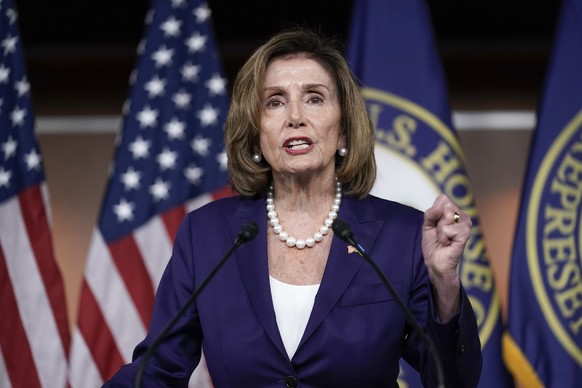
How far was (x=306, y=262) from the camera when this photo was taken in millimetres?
2156

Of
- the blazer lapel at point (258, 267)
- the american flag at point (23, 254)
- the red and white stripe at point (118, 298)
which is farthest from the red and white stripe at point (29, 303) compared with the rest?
the blazer lapel at point (258, 267)

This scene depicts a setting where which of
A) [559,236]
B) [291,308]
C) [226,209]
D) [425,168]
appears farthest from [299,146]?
[559,236]

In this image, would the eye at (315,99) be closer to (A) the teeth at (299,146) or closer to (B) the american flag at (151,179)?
(A) the teeth at (299,146)

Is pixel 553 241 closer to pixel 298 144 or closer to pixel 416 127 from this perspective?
pixel 416 127

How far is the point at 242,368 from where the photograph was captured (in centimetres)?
199

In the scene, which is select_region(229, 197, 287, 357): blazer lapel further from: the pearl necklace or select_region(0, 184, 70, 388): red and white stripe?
select_region(0, 184, 70, 388): red and white stripe

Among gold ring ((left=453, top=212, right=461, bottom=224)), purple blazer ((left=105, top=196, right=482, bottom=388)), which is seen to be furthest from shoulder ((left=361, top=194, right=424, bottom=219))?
gold ring ((left=453, top=212, right=461, bottom=224))

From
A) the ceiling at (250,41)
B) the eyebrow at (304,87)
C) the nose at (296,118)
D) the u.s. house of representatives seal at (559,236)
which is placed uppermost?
the ceiling at (250,41)

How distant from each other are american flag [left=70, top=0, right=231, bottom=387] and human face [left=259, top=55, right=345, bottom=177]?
1.20 meters

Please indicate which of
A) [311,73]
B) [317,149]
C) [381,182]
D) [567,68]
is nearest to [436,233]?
[317,149]

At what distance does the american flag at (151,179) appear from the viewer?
11.0 feet

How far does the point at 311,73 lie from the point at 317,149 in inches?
8.0

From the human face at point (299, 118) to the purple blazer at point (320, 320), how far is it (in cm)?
15

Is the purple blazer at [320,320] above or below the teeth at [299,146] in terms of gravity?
below
